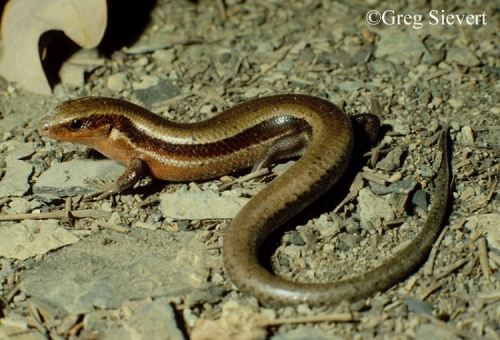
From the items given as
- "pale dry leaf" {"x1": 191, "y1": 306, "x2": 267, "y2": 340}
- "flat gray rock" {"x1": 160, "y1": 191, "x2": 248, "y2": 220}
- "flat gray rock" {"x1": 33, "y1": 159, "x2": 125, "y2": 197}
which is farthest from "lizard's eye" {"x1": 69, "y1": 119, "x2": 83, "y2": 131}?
"pale dry leaf" {"x1": 191, "y1": 306, "x2": 267, "y2": 340}

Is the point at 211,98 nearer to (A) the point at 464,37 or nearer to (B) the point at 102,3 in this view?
(B) the point at 102,3

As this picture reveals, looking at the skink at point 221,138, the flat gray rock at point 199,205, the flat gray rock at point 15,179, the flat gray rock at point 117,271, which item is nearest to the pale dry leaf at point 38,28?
the flat gray rock at point 15,179

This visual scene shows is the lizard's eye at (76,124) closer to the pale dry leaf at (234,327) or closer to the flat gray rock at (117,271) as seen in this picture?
the flat gray rock at (117,271)

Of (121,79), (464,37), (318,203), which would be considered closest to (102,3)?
(121,79)

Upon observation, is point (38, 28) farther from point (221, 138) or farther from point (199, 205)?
point (199, 205)

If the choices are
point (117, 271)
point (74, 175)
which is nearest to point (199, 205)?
point (117, 271)
